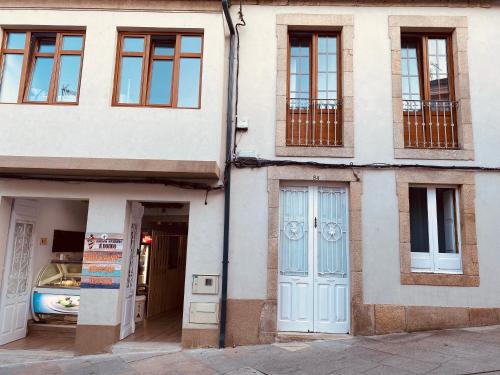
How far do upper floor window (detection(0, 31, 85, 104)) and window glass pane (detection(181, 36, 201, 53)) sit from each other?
73.9 inches

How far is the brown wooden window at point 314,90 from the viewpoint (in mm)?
6914

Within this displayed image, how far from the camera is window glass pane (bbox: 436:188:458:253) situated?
659 cm

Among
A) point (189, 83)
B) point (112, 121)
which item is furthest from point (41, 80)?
point (189, 83)

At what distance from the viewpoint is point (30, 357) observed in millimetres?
5996

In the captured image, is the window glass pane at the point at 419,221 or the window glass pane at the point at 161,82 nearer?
the window glass pane at the point at 419,221

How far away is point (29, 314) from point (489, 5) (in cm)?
1063

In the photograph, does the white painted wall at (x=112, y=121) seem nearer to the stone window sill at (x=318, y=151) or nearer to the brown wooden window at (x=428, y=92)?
the stone window sill at (x=318, y=151)

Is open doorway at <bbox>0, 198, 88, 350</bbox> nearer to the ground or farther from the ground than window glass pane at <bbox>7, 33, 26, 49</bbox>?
nearer to the ground

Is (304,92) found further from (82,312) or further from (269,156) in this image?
(82,312)

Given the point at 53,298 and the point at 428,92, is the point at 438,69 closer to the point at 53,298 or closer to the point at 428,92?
the point at 428,92

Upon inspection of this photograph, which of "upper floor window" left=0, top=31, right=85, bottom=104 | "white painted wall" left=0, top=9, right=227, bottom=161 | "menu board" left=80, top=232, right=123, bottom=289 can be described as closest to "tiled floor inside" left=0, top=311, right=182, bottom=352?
"menu board" left=80, top=232, right=123, bottom=289

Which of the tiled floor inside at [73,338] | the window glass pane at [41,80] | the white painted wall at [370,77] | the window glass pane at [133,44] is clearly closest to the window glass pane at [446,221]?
the white painted wall at [370,77]

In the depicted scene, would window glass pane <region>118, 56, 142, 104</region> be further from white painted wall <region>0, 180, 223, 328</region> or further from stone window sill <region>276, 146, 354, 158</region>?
stone window sill <region>276, 146, 354, 158</region>

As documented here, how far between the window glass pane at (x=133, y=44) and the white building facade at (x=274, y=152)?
5 cm
